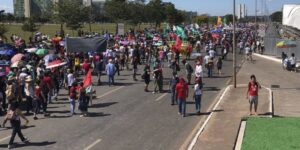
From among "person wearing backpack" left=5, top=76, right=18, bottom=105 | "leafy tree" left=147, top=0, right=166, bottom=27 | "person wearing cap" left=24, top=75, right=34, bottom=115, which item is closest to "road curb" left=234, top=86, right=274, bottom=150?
"person wearing backpack" left=5, top=76, right=18, bottom=105

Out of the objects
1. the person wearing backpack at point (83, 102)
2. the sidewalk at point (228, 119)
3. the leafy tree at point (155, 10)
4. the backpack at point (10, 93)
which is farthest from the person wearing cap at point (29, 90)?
the leafy tree at point (155, 10)

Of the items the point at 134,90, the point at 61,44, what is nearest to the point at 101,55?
the point at 61,44

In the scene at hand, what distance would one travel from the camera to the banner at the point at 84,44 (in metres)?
30.4

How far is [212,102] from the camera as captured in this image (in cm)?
2362

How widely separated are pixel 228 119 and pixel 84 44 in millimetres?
13583

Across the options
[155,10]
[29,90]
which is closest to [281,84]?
[29,90]

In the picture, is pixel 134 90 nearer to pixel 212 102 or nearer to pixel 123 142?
pixel 212 102

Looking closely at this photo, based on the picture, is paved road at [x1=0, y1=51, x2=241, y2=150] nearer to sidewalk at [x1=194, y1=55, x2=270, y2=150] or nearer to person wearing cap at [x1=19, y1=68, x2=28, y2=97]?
sidewalk at [x1=194, y1=55, x2=270, y2=150]

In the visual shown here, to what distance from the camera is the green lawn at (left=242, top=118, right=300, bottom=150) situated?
15.0 metres

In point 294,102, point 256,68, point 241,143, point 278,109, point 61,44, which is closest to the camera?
point 241,143

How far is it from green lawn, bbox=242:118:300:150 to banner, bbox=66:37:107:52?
13.8 meters

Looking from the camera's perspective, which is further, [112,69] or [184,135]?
[112,69]

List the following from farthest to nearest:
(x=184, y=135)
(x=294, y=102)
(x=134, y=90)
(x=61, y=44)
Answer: (x=61, y=44) < (x=134, y=90) < (x=294, y=102) < (x=184, y=135)

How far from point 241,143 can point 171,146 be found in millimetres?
2139
